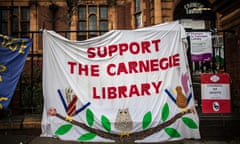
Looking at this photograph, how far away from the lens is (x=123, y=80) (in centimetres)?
491

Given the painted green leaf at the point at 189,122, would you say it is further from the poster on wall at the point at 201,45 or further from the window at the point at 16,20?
the window at the point at 16,20

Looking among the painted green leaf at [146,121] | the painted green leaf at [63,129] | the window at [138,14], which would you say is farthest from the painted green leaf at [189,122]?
the window at [138,14]

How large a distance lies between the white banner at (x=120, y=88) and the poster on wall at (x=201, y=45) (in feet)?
4.76

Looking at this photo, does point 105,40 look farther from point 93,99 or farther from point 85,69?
point 93,99

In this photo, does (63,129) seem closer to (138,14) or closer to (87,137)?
(87,137)

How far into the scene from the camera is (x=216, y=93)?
5652 mm

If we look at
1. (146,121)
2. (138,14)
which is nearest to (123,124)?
(146,121)

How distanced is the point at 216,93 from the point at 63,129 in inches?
131

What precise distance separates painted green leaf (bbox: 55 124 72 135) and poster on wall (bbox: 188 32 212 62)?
11.1 feet

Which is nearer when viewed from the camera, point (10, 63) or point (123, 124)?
point (123, 124)

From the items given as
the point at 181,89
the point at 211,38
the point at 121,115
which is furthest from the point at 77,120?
the point at 211,38

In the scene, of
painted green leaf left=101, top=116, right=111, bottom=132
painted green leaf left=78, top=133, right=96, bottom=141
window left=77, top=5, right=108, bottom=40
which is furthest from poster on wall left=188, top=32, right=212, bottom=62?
window left=77, top=5, right=108, bottom=40

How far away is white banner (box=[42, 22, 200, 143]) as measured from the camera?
481cm

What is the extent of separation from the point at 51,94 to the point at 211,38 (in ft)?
13.0
